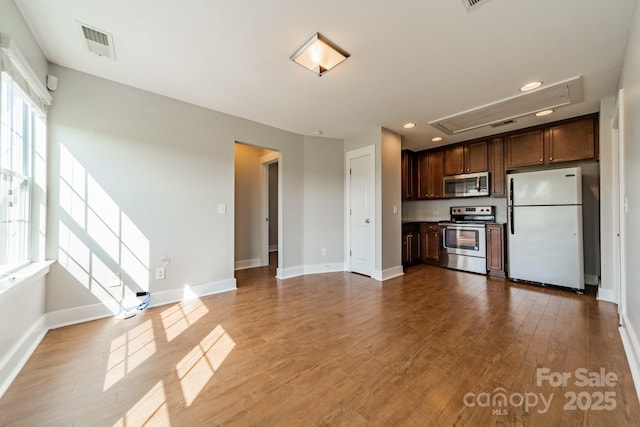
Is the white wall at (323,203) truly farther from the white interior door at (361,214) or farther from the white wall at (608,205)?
the white wall at (608,205)

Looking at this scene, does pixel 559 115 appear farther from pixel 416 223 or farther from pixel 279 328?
pixel 279 328

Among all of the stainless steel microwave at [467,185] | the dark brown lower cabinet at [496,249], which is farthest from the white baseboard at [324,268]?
the stainless steel microwave at [467,185]

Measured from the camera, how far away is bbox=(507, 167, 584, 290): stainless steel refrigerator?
125 inches

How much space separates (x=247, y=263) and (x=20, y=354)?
10.4 ft

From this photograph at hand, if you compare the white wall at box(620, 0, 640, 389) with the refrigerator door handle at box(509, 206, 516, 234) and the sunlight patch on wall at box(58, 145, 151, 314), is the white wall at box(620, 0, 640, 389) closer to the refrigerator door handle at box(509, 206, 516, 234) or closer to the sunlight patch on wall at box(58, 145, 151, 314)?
the refrigerator door handle at box(509, 206, 516, 234)

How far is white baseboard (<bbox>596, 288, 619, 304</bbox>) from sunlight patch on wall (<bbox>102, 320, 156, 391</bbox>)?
4.85 metres

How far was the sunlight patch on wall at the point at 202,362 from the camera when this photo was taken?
4.82 ft

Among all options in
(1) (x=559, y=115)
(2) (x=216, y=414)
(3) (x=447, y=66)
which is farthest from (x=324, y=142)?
(2) (x=216, y=414)

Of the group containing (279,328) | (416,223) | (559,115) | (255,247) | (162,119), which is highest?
(559,115)

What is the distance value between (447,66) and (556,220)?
2.78 meters

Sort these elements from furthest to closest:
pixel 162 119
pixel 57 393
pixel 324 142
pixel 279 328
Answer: pixel 324 142 < pixel 162 119 < pixel 279 328 < pixel 57 393

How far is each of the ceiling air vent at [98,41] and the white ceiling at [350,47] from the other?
52mm

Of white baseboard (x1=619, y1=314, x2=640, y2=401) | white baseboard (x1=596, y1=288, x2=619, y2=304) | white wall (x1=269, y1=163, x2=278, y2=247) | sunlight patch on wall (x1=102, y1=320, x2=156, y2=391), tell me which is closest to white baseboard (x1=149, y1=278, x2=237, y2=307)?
sunlight patch on wall (x1=102, y1=320, x2=156, y2=391)

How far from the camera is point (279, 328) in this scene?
2.24 meters
